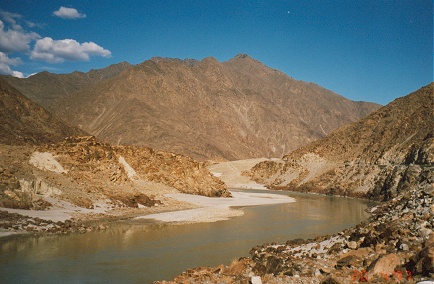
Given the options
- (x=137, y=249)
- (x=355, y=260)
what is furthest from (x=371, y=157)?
(x=355, y=260)

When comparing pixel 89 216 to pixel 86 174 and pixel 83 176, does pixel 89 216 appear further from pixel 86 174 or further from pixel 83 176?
pixel 86 174

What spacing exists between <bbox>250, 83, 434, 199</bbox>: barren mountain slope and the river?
3003 centimetres

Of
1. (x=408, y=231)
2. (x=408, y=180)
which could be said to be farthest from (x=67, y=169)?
(x=408, y=180)

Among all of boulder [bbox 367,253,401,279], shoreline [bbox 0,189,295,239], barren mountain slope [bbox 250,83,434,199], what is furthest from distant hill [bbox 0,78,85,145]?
boulder [bbox 367,253,401,279]

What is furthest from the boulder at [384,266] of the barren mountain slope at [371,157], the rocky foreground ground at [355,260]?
the barren mountain slope at [371,157]

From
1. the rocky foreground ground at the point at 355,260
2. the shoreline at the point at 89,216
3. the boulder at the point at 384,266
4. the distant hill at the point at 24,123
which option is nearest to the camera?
the rocky foreground ground at the point at 355,260

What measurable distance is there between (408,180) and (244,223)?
3053cm

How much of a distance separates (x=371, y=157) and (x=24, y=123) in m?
68.6

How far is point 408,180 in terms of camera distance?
51.3m

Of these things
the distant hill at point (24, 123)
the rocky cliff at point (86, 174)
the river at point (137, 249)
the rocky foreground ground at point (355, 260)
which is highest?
the distant hill at point (24, 123)

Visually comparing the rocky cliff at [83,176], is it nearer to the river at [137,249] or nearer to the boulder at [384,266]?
the river at [137,249]

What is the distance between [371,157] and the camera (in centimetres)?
7456

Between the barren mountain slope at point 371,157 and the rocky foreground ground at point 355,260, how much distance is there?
A: 36743 millimetres

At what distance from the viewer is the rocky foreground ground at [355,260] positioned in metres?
11.8
